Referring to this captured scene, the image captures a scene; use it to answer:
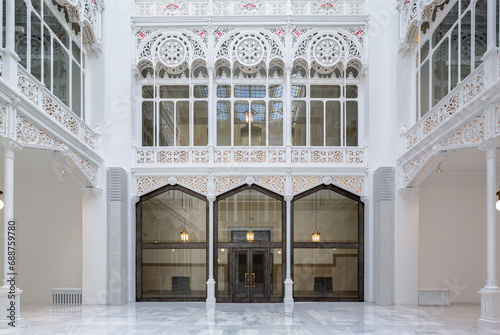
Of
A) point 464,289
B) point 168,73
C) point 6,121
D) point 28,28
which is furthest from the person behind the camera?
point 168,73

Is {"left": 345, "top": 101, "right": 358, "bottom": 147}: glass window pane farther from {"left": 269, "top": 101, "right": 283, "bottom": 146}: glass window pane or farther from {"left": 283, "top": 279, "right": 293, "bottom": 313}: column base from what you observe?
{"left": 283, "top": 279, "right": 293, "bottom": 313}: column base

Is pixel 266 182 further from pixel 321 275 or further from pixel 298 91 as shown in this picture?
pixel 321 275

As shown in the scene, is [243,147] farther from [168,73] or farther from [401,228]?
[401,228]

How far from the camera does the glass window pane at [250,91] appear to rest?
57.5ft

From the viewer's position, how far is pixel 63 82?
14.2 meters

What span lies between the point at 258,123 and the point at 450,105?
22.7ft

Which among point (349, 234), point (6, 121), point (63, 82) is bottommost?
point (349, 234)

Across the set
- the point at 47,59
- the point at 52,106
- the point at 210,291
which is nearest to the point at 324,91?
the point at 210,291

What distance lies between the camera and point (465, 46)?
12.2 m

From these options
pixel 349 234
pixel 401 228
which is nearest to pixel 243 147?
pixel 349 234

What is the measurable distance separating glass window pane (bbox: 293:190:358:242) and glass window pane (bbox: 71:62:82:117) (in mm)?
7345

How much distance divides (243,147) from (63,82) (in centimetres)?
583

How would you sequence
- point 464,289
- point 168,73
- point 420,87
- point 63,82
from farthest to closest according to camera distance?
point 168,73 → point 464,289 → point 420,87 → point 63,82

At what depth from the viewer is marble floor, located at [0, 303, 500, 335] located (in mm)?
11344
